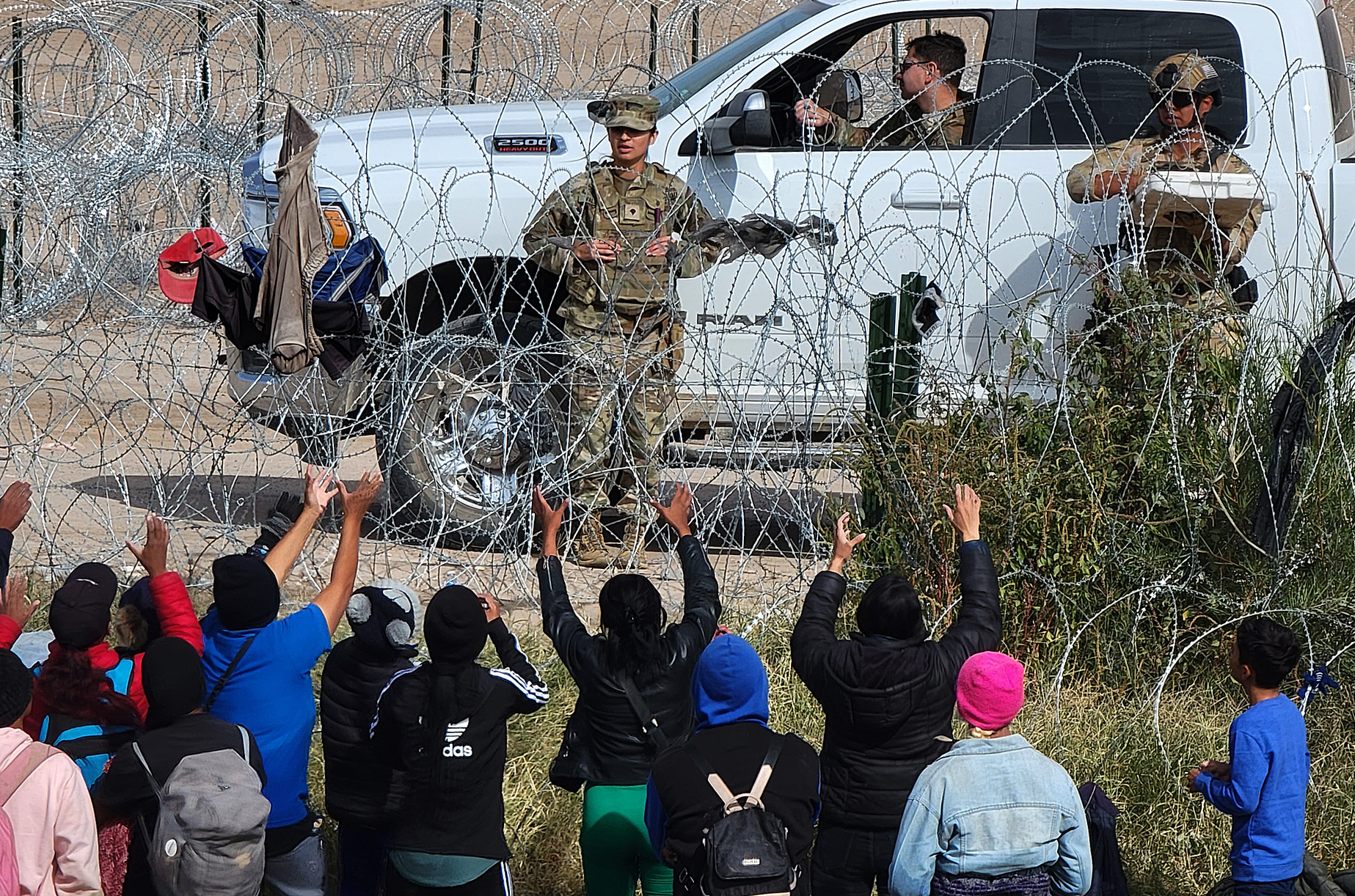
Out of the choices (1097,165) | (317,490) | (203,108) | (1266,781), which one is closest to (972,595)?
(1266,781)

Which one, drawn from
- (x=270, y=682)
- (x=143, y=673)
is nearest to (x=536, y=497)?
(x=270, y=682)

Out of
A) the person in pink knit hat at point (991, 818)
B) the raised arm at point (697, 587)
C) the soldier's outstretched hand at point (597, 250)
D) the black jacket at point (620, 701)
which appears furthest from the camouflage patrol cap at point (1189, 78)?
the person in pink knit hat at point (991, 818)

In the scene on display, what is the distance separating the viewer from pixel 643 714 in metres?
3.66

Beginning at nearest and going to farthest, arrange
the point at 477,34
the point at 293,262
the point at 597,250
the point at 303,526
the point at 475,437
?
the point at 303,526 → the point at 293,262 → the point at 597,250 → the point at 475,437 → the point at 477,34

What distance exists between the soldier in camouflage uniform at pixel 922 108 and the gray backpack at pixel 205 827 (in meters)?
3.68

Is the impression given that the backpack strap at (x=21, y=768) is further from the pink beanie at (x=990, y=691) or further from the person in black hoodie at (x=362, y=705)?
the pink beanie at (x=990, y=691)

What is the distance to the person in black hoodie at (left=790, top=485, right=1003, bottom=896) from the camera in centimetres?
346

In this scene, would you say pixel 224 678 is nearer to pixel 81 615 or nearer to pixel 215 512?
pixel 81 615

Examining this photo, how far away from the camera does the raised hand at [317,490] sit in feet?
14.9

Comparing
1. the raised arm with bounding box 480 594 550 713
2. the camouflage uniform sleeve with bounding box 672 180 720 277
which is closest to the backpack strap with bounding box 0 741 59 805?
the raised arm with bounding box 480 594 550 713

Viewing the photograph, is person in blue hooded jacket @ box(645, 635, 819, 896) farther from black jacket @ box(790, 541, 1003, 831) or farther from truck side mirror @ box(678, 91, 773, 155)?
truck side mirror @ box(678, 91, 773, 155)

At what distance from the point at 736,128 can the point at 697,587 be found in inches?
104

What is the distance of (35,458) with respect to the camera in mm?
5547

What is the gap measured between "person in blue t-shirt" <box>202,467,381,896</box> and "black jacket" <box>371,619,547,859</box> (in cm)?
32
